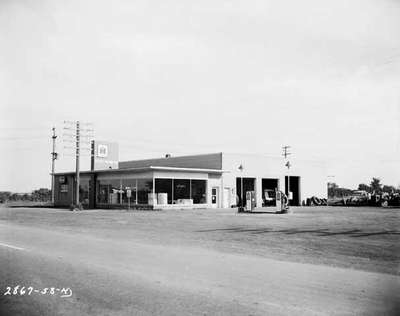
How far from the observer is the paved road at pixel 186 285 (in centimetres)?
694

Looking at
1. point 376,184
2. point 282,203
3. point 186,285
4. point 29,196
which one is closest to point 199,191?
point 282,203

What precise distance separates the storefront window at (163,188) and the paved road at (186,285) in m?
28.6

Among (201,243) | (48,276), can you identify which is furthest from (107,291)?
(201,243)

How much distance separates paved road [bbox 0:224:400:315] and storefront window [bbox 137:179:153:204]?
28912mm

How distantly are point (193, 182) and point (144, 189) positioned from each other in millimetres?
4812

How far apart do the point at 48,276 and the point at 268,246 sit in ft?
23.6

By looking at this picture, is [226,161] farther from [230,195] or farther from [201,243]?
[201,243]

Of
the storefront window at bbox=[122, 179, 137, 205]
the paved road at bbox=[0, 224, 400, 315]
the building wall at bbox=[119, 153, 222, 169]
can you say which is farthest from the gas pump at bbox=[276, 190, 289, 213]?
the paved road at bbox=[0, 224, 400, 315]

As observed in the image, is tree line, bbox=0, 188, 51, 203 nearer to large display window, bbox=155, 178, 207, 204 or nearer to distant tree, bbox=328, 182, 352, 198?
large display window, bbox=155, 178, 207, 204

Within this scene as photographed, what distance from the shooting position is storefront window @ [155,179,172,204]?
41.8 m

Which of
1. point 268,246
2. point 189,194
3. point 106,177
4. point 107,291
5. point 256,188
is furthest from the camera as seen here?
point 256,188

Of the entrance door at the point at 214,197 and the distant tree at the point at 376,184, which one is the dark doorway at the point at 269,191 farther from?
the distant tree at the point at 376,184

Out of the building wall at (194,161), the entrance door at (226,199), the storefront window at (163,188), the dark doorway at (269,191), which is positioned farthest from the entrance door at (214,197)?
the dark doorway at (269,191)

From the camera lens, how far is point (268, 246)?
14.6m
